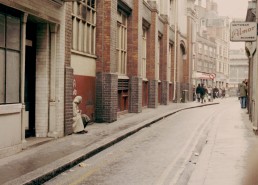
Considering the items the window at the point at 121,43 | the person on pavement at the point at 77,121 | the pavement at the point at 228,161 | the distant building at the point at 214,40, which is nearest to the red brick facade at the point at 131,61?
the window at the point at 121,43

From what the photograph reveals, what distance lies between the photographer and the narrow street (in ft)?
26.8

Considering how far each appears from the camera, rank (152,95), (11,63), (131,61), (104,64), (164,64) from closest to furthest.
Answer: (11,63)
(104,64)
(131,61)
(152,95)
(164,64)

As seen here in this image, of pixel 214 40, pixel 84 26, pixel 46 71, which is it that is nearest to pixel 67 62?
pixel 46 71

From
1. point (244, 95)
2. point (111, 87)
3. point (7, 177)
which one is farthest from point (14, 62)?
point (244, 95)

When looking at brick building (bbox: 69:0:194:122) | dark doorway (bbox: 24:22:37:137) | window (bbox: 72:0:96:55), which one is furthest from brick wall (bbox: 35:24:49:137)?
window (bbox: 72:0:96:55)

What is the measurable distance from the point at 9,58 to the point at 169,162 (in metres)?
4.15

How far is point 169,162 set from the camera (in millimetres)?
10125

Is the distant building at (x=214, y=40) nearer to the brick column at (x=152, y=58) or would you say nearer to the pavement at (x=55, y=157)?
the brick column at (x=152, y=58)

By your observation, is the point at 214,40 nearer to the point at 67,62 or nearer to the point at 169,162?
the point at 67,62

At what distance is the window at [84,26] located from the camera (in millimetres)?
16172

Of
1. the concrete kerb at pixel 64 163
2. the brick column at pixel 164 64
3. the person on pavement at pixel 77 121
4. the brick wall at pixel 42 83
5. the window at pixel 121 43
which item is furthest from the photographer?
the brick column at pixel 164 64

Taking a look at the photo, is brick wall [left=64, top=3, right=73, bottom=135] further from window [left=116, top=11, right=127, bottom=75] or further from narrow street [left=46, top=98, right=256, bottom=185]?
window [left=116, top=11, right=127, bottom=75]

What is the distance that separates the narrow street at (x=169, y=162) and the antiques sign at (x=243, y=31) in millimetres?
2896

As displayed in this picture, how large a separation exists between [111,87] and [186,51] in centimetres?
2777
